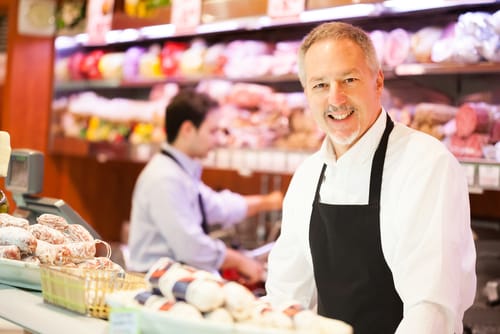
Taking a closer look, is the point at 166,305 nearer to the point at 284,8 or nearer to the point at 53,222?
the point at 53,222

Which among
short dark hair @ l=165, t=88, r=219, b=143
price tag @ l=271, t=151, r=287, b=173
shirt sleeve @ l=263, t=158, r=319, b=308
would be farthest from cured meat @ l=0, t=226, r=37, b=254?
short dark hair @ l=165, t=88, r=219, b=143

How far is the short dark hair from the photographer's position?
4.54 metres

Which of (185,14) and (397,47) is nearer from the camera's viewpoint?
(397,47)

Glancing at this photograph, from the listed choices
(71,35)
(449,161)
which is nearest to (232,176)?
(71,35)

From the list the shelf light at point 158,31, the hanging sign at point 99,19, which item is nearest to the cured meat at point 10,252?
the shelf light at point 158,31

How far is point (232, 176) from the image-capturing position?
18.7 ft

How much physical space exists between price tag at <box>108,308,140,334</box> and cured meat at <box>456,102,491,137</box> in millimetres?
2290

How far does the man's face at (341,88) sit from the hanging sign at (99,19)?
2.97 meters

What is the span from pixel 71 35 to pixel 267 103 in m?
2.00

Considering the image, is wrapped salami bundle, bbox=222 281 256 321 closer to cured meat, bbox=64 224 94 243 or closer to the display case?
cured meat, bbox=64 224 94 243

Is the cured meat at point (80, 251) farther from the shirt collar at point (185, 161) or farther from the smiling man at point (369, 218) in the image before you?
the shirt collar at point (185, 161)

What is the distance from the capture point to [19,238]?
2.32m

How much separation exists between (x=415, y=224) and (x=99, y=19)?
3.60 metres

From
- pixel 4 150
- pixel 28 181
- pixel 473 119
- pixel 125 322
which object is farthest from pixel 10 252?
pixel 473 119
